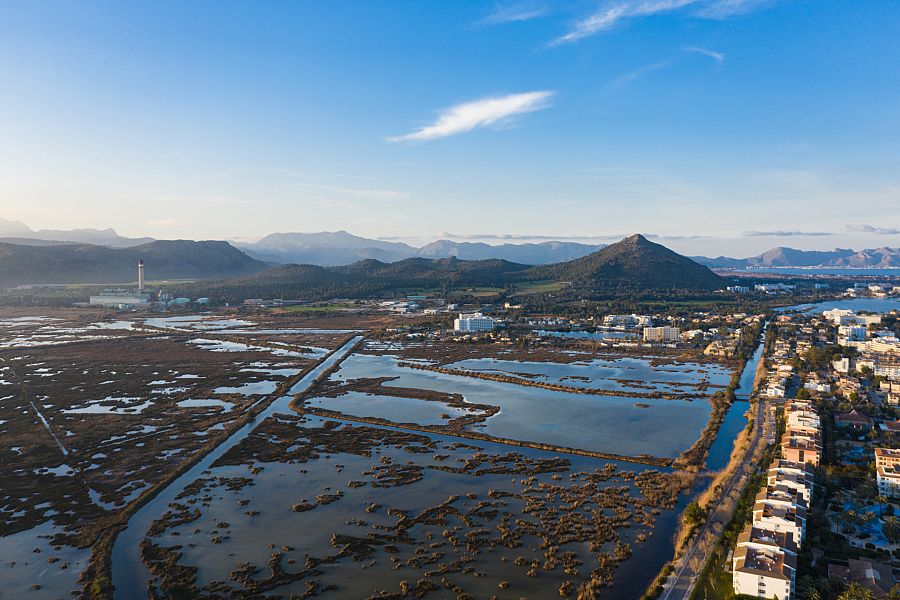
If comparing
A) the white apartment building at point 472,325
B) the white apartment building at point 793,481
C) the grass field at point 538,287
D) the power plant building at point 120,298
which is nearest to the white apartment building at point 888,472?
the white apartment building at point 793,481

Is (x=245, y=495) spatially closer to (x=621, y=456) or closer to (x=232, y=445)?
(x=232, y=445)

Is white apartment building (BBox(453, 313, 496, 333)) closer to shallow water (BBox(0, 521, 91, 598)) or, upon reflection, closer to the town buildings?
the town buildings

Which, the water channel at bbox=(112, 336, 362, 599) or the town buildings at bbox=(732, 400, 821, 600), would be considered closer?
the town buildings at bbox=(732, 400, 821, 600)

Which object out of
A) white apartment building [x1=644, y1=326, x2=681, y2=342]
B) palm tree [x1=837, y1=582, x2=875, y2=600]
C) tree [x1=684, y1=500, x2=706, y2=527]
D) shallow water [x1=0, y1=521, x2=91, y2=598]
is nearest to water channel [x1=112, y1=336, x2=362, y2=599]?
shallow water [x1=0, y1=521, x2=91, y2=598]

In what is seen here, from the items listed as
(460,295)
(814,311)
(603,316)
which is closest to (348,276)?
(460,295)

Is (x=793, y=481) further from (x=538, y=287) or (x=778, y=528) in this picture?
(x=538, y=287)
